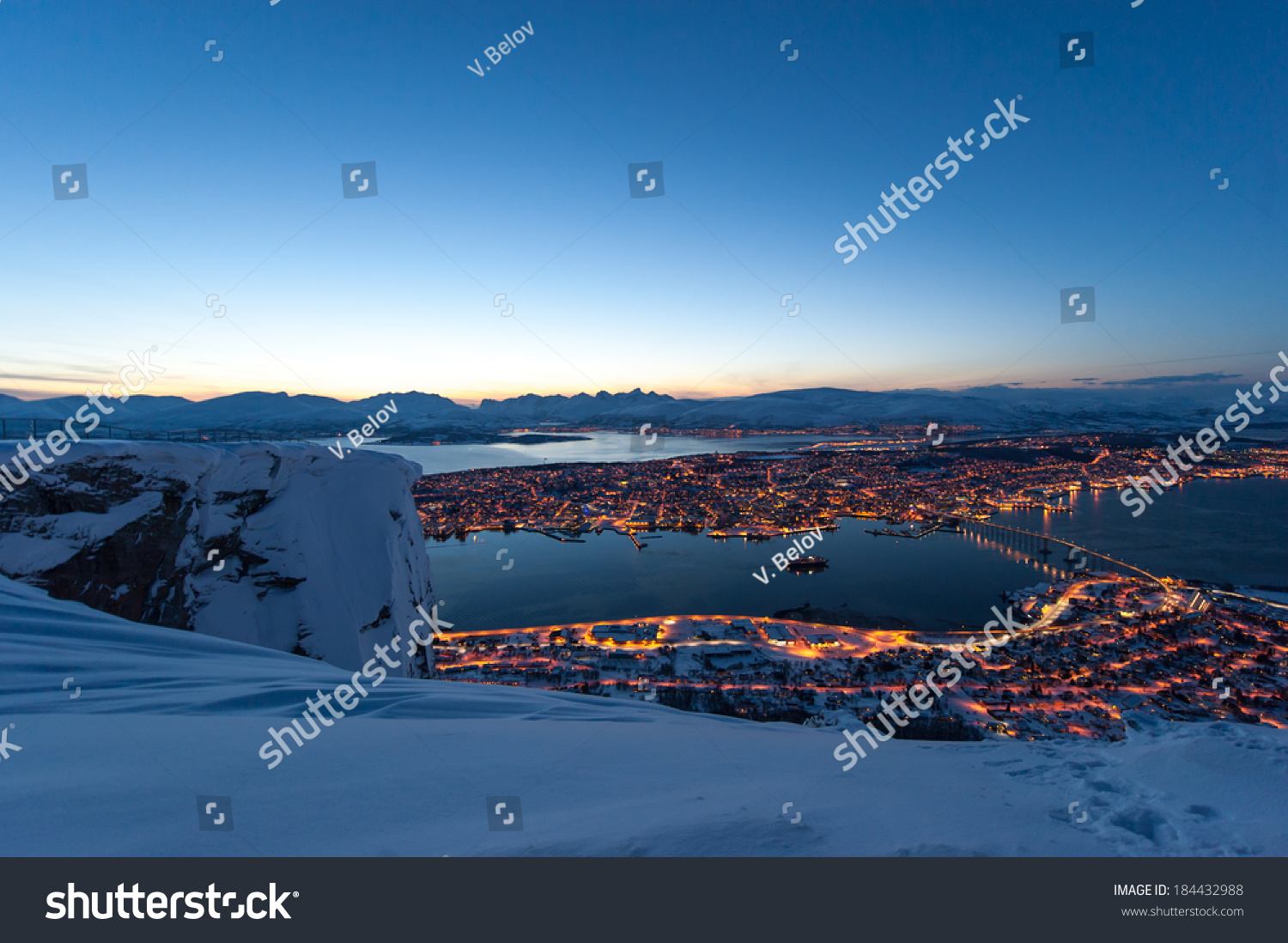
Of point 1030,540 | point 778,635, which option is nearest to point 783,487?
point 1030,540

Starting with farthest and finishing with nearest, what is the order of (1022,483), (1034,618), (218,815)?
(1022,483) → (1034,618) → (218,815)

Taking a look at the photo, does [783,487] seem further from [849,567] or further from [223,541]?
[223,541]

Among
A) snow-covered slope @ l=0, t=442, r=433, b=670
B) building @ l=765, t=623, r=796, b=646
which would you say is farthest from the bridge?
snow-covered slope @ l=0, t=442, r=433, b=670

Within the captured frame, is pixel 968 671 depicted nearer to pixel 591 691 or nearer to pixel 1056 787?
pixel 591 691

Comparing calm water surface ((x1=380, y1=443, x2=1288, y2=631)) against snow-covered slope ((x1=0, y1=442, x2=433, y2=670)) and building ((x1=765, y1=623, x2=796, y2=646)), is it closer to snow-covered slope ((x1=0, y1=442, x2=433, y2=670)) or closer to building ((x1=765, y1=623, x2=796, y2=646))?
building ((x1=765, y1=623, x2=796, y2=646))

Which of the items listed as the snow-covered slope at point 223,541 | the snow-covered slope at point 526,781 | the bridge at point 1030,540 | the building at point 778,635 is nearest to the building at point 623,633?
the building at point 778,635
